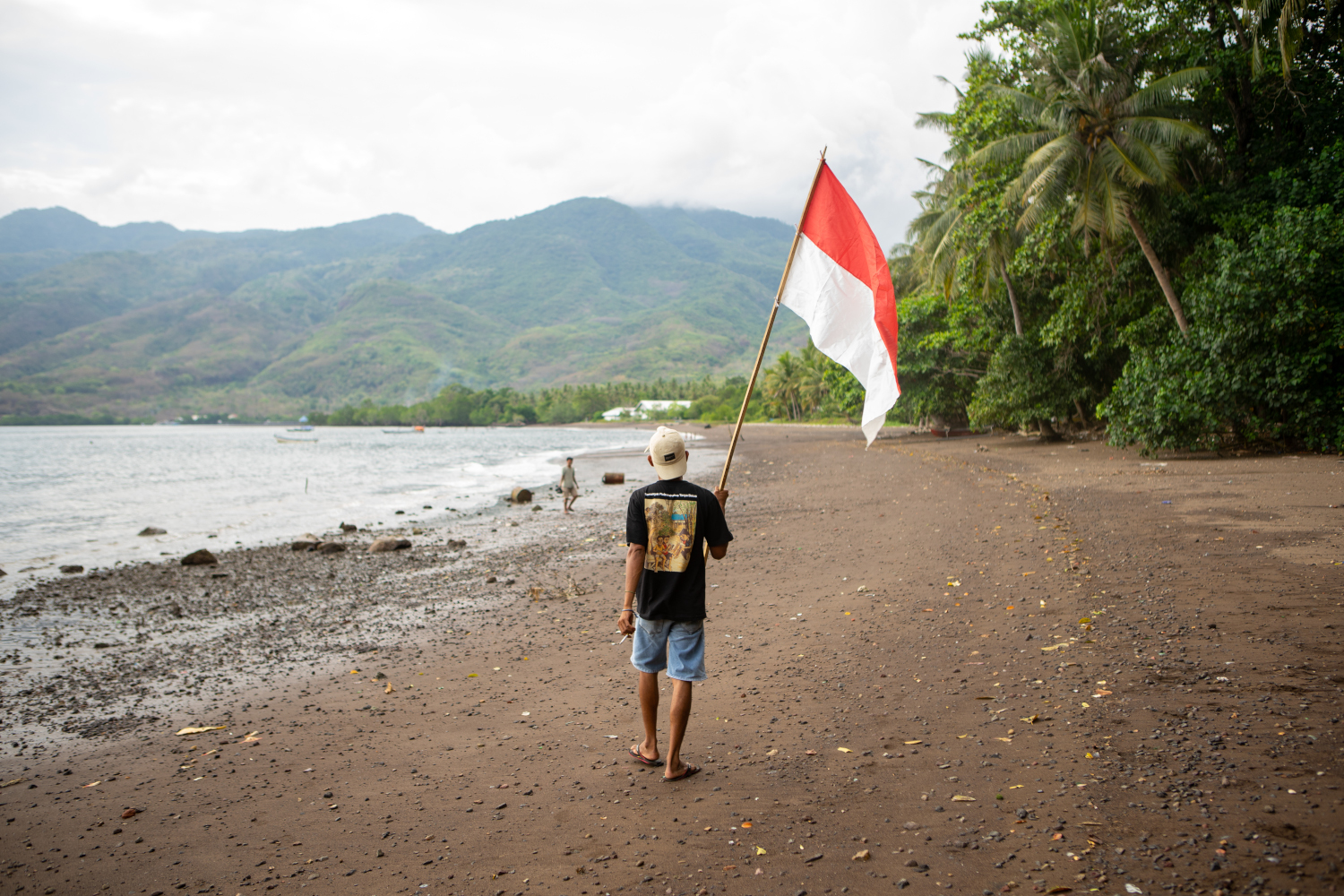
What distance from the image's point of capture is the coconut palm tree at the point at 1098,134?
19.0m

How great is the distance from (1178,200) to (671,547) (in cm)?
2246

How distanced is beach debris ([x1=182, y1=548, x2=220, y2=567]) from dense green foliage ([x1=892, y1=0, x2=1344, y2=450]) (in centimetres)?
2114

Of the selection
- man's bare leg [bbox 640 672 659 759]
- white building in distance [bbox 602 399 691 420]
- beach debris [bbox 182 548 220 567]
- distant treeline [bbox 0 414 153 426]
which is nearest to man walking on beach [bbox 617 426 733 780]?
man's bare leg [bbox 640 672 659 759]

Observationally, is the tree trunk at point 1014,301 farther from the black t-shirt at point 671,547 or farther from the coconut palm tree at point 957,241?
the black t-shirt at point 671,547

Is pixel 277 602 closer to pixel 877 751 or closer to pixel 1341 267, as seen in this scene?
pixel 877 751

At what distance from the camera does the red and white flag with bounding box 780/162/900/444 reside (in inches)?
215

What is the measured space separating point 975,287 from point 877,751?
87.3ft

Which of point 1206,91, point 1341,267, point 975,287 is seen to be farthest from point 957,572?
point 975,287

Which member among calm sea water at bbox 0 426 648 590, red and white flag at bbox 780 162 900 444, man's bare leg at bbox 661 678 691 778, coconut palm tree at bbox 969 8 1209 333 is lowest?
calm sea water at bbox 0 426 648 590

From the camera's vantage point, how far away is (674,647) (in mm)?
4371

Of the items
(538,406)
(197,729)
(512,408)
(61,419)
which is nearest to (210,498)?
(197,729)

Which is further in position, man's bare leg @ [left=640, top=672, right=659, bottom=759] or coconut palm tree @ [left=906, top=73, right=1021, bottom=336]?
coconut palm tree @ [left=906, top=73, right=1021, bottom=336]

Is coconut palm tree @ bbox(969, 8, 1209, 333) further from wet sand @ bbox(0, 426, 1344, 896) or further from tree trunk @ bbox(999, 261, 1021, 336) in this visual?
wet sand @ bbox(0, 426, 1344, 896)

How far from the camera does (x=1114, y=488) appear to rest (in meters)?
14.7
